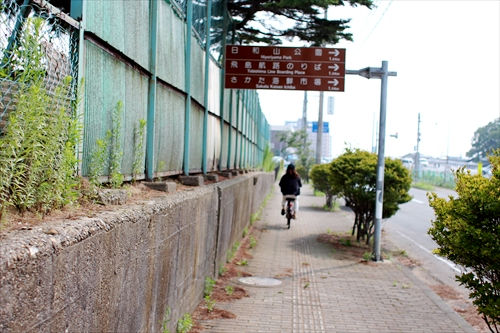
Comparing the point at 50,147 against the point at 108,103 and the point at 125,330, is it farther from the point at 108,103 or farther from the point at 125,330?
the point at 108,103

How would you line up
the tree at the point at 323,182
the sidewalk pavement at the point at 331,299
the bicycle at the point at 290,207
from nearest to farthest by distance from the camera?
the sidewalk pavement at the point at 331,299
the bicycle at the point at 290,207
the tree at the point at 323,182

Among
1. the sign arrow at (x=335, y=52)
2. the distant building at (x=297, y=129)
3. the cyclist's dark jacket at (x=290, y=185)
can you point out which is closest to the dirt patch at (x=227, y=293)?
the sign arrow at (x=335, y=52)

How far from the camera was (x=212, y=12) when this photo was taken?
10102 mm

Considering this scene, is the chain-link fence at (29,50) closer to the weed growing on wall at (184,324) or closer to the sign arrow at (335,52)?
the weed growing on wall at (184,324)

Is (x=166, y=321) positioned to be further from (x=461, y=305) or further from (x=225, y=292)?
(x=461, y=305)

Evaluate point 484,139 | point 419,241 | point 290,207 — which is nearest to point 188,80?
point 290,207

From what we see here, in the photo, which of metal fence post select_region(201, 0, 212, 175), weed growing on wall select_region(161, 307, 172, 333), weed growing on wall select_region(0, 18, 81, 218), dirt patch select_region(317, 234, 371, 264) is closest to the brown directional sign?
metal fence post select_region(201, 0, 212, 175)

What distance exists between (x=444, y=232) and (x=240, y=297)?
312cm

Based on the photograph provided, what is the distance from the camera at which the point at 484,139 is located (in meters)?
76.3

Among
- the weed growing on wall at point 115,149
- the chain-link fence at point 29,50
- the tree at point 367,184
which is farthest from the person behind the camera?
the tree at point 367,184

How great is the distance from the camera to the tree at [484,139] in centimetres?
6962

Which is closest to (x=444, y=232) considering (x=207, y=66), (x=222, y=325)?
(x=222, y=325)

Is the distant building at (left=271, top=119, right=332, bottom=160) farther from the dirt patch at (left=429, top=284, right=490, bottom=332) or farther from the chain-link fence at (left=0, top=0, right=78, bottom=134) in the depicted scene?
the chain-link fence at (left=0, top=0, right=78, bottom=134)

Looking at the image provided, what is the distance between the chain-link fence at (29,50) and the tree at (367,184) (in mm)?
8935
